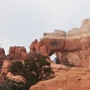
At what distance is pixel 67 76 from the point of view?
51.9 ft

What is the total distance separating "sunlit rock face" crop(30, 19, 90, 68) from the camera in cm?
5556

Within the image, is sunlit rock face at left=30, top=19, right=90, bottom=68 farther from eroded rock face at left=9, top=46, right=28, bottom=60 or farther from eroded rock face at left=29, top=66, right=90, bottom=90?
eroded rock face at left=29, top=66, right=90, bottom=90

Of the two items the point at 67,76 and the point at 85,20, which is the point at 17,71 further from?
the point at 85,20

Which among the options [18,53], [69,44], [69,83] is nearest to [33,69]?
[69,83]

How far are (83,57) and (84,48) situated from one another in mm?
1579

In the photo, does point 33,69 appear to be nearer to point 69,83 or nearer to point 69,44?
point 69,83

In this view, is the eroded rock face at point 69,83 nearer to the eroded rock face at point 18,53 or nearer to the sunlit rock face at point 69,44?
the eroded rock face at point 18,53

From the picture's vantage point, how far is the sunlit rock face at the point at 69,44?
182 ft

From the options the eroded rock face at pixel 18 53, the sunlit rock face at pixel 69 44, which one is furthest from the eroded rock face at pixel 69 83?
the sunlit rock face at pixel 69 44

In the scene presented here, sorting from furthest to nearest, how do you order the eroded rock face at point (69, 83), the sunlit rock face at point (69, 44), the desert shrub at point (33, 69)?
the sunlit rock face at point (69, 44), the desert shrub at point (33, 69), the eroded rock face at point (69, 83)

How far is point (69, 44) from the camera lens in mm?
59031

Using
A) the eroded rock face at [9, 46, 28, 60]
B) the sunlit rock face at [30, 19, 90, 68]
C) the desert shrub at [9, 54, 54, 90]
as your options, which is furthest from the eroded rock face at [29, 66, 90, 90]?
the sunlit rock face at [30, 19, 90, 68]

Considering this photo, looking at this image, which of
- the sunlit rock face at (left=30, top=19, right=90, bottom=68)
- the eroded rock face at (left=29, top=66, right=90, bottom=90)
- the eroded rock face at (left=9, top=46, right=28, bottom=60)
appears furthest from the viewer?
the sunlit rock face at (left=30, top=19, right=90, bottom=68)

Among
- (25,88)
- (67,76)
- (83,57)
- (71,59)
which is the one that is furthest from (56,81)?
(71,59)
